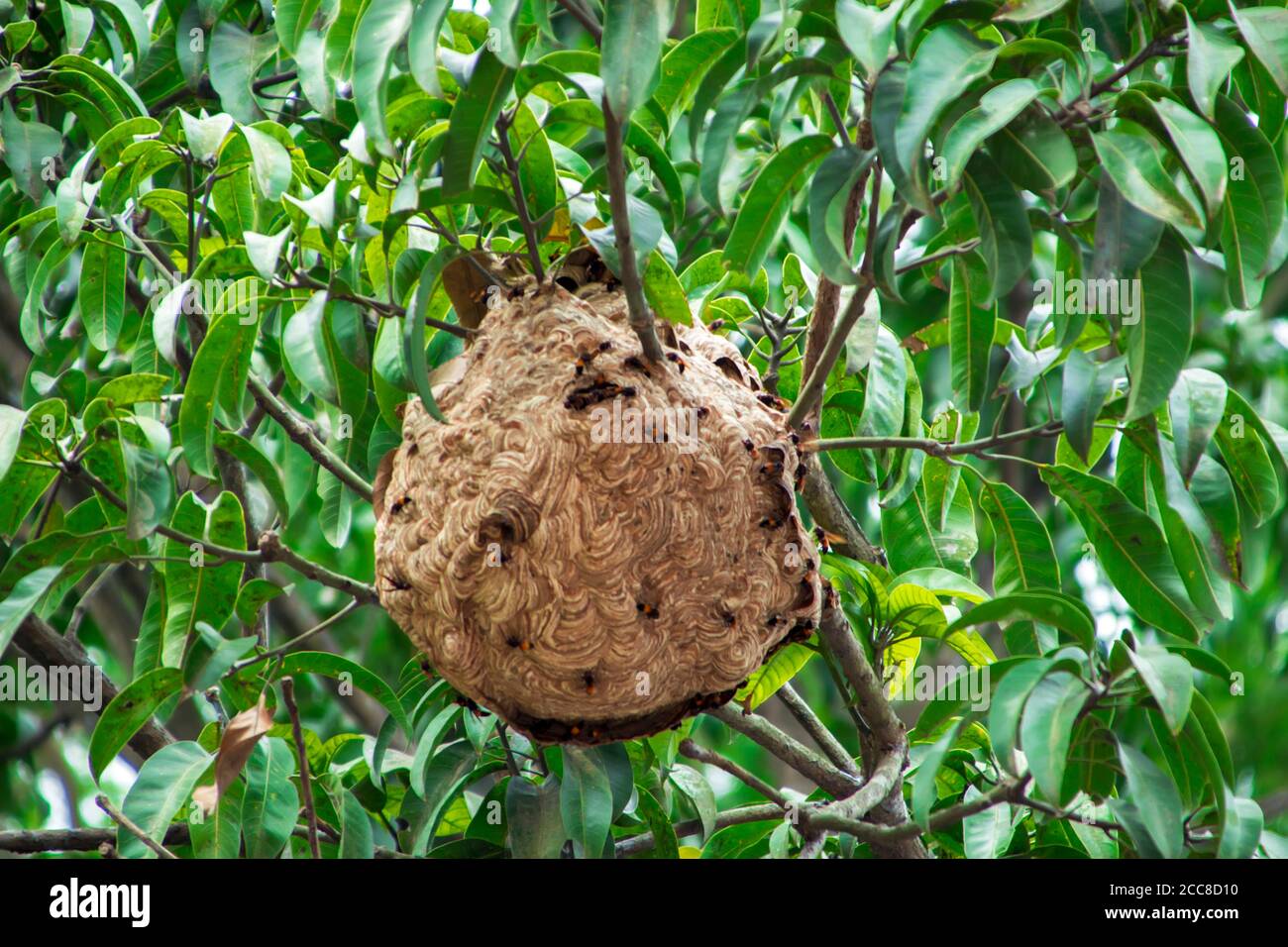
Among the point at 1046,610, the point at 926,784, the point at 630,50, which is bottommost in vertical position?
the point at 926,784

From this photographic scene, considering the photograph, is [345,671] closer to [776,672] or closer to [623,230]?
[776,672]

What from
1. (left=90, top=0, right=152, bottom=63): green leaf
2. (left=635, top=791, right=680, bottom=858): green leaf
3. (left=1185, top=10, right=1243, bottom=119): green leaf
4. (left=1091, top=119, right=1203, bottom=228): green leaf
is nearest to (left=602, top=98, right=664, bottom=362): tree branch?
(left=1091, top=119, right=1203, bottom=228): green leaf

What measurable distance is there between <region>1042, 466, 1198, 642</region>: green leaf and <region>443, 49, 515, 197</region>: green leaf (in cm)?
131

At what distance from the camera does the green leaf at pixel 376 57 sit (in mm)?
2119

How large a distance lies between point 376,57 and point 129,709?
1.47m

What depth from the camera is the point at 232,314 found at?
8.50 feet

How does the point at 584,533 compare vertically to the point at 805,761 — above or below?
above

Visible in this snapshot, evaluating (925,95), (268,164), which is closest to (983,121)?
(925,95)

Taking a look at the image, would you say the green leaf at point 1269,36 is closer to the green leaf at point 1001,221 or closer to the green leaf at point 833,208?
the green leaf at point 1001,221

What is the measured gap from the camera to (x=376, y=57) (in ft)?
6.96

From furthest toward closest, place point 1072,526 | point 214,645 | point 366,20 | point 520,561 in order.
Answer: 1. point 1072,526
2. point 214,645
3. point 520,561
4. point 366,20

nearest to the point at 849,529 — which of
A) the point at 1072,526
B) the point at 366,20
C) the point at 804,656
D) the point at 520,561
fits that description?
the point at 804,656
